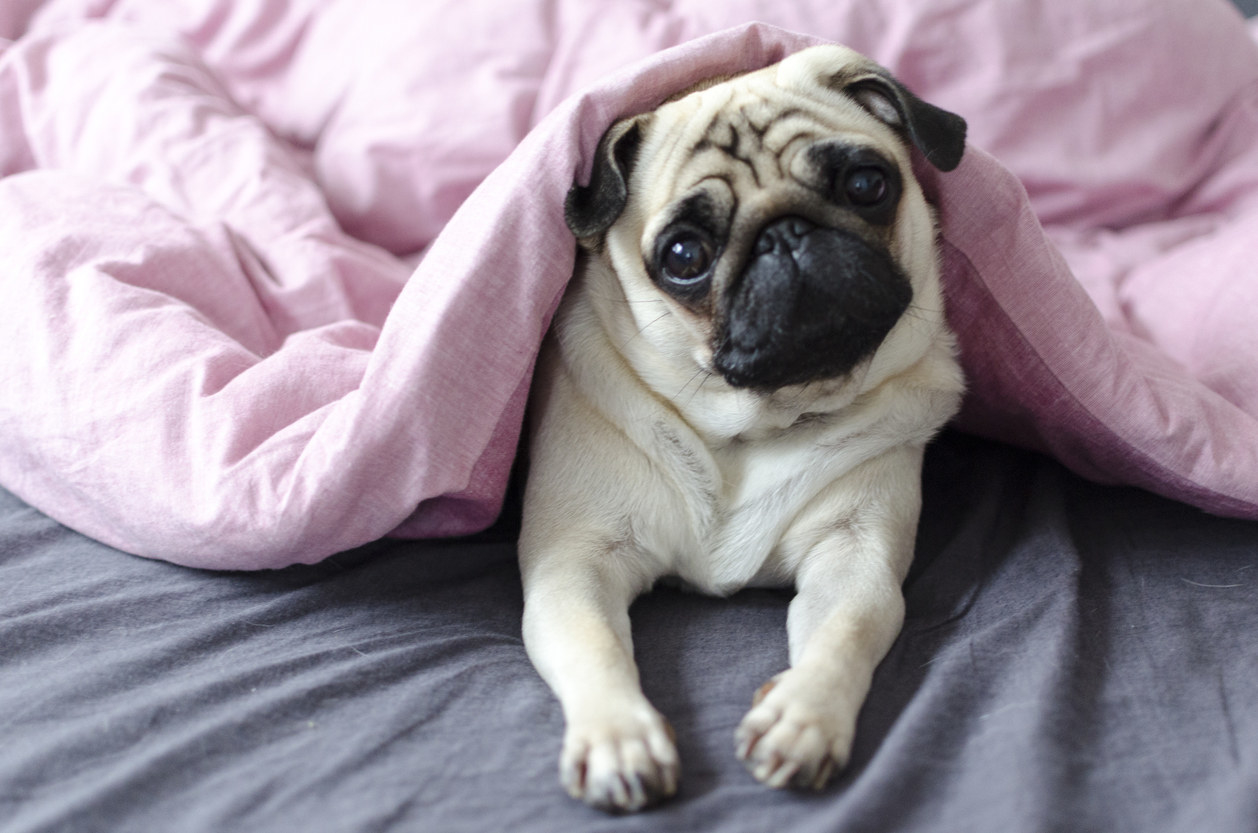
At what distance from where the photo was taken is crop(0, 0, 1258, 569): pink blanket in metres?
1.50

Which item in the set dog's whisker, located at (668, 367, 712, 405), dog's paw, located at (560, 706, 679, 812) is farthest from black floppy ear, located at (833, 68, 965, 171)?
dog's paw, located at (560, 706, 679, 812)

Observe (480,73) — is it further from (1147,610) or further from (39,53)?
Result: (1147,610)

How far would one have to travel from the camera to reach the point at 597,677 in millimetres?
1265

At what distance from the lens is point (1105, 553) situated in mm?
1650

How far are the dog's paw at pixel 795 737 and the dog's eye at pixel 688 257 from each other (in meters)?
0.62

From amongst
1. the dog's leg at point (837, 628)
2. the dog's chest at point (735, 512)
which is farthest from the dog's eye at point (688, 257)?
the dog's leg at point (837, 628)

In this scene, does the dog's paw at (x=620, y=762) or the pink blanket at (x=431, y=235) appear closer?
the dog's paw at (x=620, y=762)

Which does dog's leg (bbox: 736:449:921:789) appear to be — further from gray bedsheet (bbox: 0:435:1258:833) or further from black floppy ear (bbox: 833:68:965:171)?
black floppy ear (bbox: 833:68:965:171)

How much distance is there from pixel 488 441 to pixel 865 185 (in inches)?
27.7

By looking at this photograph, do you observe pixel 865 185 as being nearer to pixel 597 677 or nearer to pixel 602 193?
pixel 602 193

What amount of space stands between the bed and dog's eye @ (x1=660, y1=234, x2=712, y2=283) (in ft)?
0.61

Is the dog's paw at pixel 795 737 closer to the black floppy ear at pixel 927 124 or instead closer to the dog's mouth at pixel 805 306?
the dog's mouth at pixel 805 306

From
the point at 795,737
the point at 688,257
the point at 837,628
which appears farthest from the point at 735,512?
the point at 795,737

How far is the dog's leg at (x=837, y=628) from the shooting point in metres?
1.15
